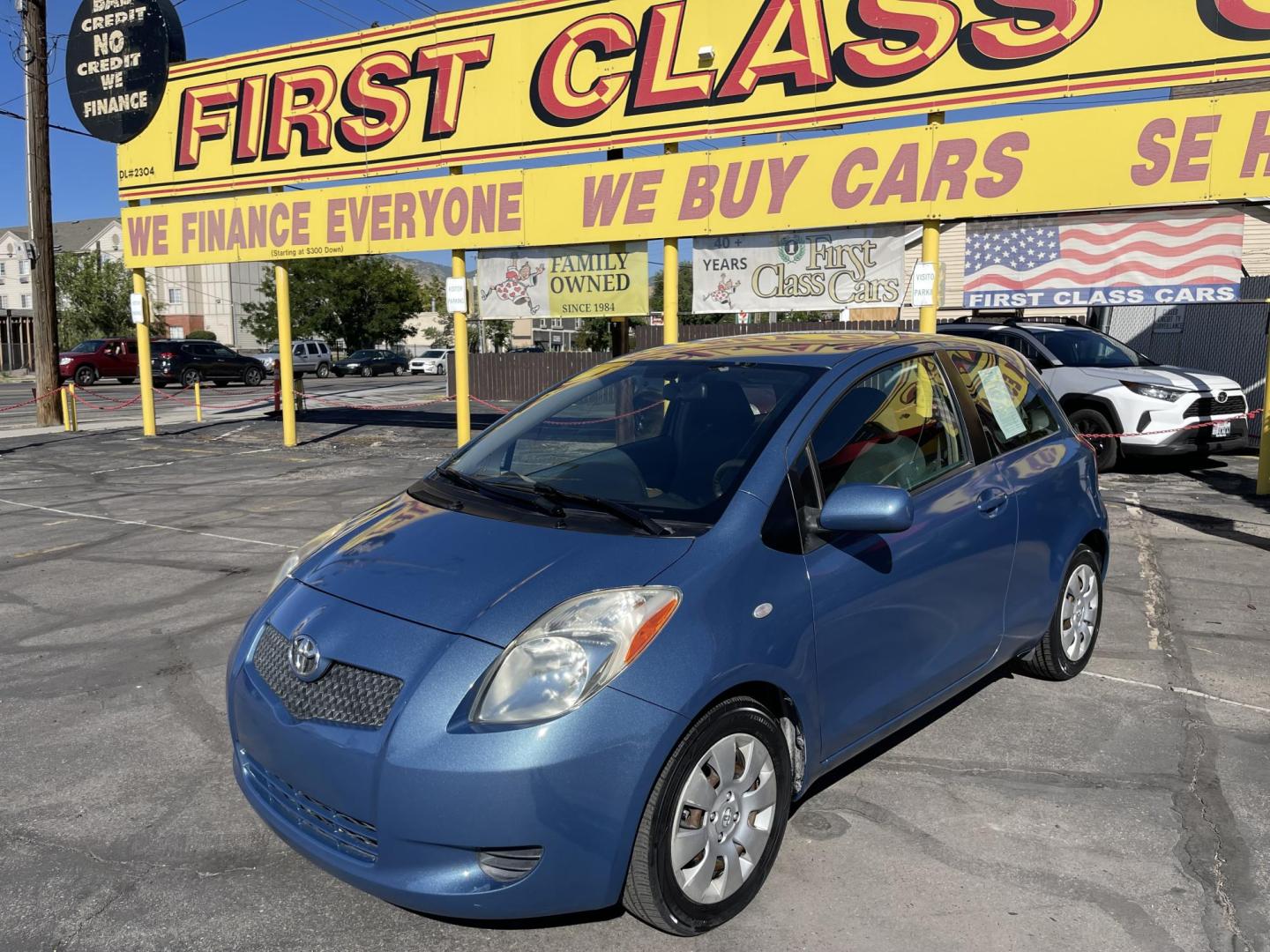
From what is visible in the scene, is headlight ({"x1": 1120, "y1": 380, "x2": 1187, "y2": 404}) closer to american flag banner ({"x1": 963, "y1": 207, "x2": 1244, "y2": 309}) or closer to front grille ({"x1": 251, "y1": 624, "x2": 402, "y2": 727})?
american flag banner ({"x1": 963, "y1": 207, "x2": 1244, "y2": 309})

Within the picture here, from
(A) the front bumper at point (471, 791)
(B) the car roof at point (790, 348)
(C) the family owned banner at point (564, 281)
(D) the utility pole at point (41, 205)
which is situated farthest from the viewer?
(D) the utility pole at point (41, 205)

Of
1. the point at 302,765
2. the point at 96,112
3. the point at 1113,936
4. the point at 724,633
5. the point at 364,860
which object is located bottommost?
the point at 1113,936

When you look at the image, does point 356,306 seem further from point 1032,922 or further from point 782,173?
point 1032,922

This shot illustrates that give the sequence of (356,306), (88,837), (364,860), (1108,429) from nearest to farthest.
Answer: (364,860)
(88,837)
(1108,429)
(356,306)

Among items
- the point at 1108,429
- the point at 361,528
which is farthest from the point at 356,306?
the point at 361,528

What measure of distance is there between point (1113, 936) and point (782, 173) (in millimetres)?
9738

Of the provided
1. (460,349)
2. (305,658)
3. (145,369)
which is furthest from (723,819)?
(145,369)

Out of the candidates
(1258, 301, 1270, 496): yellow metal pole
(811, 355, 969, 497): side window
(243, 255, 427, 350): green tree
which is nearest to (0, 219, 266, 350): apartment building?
(243, 255, 427, 350): green tree

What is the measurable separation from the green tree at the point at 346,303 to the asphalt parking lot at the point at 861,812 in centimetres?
5502

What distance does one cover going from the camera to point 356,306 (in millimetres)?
60281

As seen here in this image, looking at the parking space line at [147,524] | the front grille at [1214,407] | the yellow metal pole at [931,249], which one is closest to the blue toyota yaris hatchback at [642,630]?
the parking space line at [147,524]

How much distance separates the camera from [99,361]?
33281 millimetres

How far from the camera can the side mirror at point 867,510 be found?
3031mm

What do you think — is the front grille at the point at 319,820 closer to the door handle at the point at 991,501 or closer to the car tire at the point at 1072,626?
the door handle at the point at 991,501
